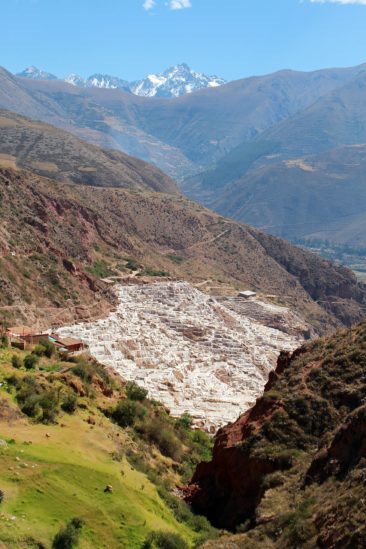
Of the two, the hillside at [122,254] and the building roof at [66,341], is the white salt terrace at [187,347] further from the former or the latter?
the hillside at [122,254]

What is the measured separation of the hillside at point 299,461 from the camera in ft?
52.9

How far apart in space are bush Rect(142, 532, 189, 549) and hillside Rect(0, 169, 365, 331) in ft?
105

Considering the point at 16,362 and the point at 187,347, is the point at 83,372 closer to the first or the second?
the point at 16,362

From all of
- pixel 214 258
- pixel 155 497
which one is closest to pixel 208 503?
pixel 155 497

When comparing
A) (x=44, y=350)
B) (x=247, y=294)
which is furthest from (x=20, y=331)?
(x=247, y=294)

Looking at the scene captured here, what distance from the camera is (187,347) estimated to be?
5834 cm

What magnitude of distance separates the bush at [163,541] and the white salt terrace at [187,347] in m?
19.3

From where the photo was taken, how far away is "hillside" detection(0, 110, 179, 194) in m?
130

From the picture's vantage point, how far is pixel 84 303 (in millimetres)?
59406

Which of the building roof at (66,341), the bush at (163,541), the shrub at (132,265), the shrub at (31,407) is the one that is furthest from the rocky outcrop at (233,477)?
the shrub at (132,265)

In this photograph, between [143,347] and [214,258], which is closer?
[143,347]

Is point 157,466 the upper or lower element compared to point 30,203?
lower

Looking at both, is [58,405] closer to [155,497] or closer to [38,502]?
[155,497]

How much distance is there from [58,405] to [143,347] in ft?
102
